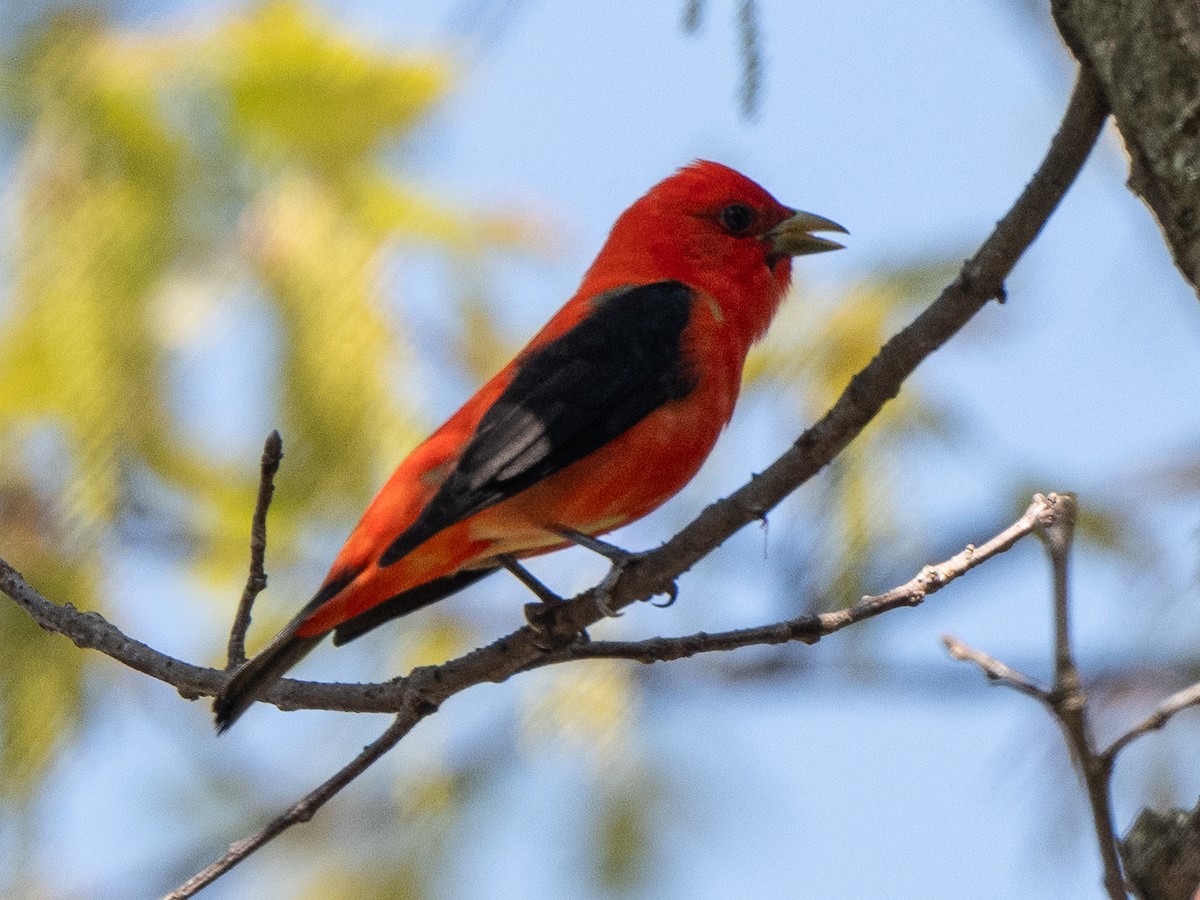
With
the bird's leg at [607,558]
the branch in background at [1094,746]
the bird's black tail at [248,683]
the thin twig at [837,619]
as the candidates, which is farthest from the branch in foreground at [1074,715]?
the bird's black tail at [248,683]

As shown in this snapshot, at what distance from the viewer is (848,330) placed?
3.83 metres

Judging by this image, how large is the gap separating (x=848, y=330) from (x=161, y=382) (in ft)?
5.61

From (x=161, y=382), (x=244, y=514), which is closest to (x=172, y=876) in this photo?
(x=244, y=514)

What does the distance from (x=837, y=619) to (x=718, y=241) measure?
2.26 metres

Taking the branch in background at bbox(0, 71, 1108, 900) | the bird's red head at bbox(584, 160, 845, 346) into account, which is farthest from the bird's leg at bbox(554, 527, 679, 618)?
the bird's red head at bbox(584, 160, 845, 346)

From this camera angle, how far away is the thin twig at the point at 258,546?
2746mm

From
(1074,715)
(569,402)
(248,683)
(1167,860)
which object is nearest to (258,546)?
(248,683)

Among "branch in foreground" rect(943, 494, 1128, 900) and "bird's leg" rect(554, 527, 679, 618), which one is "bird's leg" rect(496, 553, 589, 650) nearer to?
"bird's leg" rect(554, 527, 679, 618)

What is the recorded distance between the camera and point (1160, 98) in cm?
208

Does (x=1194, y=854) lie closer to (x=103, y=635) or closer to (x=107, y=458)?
(x=103, y=635)

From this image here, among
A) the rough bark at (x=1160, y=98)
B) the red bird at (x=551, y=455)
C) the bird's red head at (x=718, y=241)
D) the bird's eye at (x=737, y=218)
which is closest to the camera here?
the rough bark at (x=1160, y=98)

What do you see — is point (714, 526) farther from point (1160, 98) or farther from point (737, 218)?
point (737, 218)

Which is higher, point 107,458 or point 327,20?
point 327,20

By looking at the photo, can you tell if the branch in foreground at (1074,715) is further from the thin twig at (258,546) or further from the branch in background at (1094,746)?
the thin twig at (258,546)
